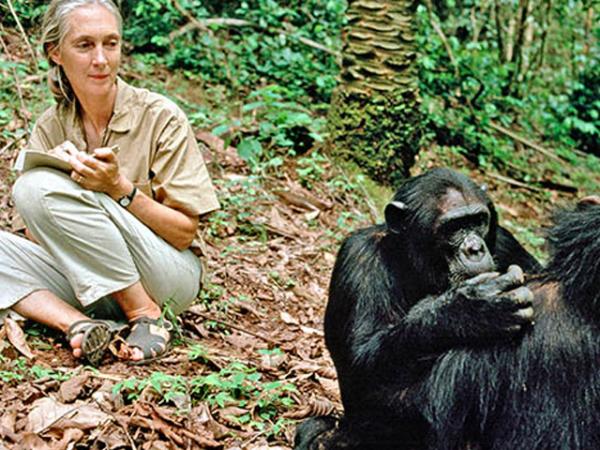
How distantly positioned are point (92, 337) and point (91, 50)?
1.55 m

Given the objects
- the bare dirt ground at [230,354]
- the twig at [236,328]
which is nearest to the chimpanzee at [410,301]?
the bare dirt ground at [230,354]

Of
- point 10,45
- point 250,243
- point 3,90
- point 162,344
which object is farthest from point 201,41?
point 162,344

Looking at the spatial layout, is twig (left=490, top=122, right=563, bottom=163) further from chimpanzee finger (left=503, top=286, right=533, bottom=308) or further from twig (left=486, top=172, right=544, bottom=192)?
chimpanzee finger (left=503, top=286, right=533, bottom=308)

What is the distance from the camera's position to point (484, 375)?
3361 mm

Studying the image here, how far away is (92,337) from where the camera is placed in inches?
179

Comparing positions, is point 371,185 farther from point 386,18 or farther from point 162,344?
point 162,344

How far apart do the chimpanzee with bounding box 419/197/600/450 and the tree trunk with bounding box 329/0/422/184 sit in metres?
4.15

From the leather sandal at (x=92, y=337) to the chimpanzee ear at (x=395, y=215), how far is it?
161 cm

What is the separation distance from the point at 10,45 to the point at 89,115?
15.5 feet

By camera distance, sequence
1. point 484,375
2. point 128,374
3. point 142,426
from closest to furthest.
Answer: point 484,375 → point 142,426 → point 128,374

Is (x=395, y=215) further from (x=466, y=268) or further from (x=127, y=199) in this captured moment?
(x=127, y=199)

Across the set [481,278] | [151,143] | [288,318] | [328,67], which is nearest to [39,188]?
[151,143]

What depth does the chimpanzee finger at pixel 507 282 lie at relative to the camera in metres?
3.52

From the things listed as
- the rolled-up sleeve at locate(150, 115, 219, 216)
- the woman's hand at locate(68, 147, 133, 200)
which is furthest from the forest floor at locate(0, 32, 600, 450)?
the woman's hand at locate(68, 147, 133, 200)
